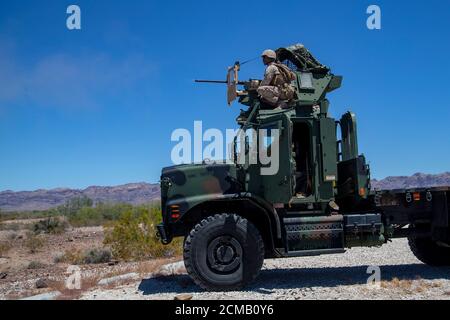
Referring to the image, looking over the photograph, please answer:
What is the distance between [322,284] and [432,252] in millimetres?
2999

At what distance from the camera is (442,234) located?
8.57m

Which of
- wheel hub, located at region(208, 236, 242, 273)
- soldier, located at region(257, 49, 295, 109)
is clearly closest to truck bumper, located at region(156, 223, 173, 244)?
wheel hub, located at region(208, 236, 242, 273)

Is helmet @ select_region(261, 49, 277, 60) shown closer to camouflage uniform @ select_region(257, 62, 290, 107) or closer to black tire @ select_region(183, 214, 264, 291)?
camouflage uniform @ select_region(257, 62, 290, 107)

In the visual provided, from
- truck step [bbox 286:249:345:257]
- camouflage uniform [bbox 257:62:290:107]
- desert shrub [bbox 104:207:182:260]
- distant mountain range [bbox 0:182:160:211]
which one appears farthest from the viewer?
distant mountain range [bbox 0:182:160:211]

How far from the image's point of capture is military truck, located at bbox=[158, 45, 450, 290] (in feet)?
24.7

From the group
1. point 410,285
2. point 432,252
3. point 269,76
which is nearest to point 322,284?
point 410,285

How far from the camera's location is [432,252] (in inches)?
373

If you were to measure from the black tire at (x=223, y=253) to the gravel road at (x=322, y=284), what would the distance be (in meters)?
0.21

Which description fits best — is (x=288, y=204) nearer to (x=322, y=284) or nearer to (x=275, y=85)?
(x=322, y=284)

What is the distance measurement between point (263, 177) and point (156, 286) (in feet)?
9.08

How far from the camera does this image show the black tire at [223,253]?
7.43 meters

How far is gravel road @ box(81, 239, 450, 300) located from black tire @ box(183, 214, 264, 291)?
210 millimetres
